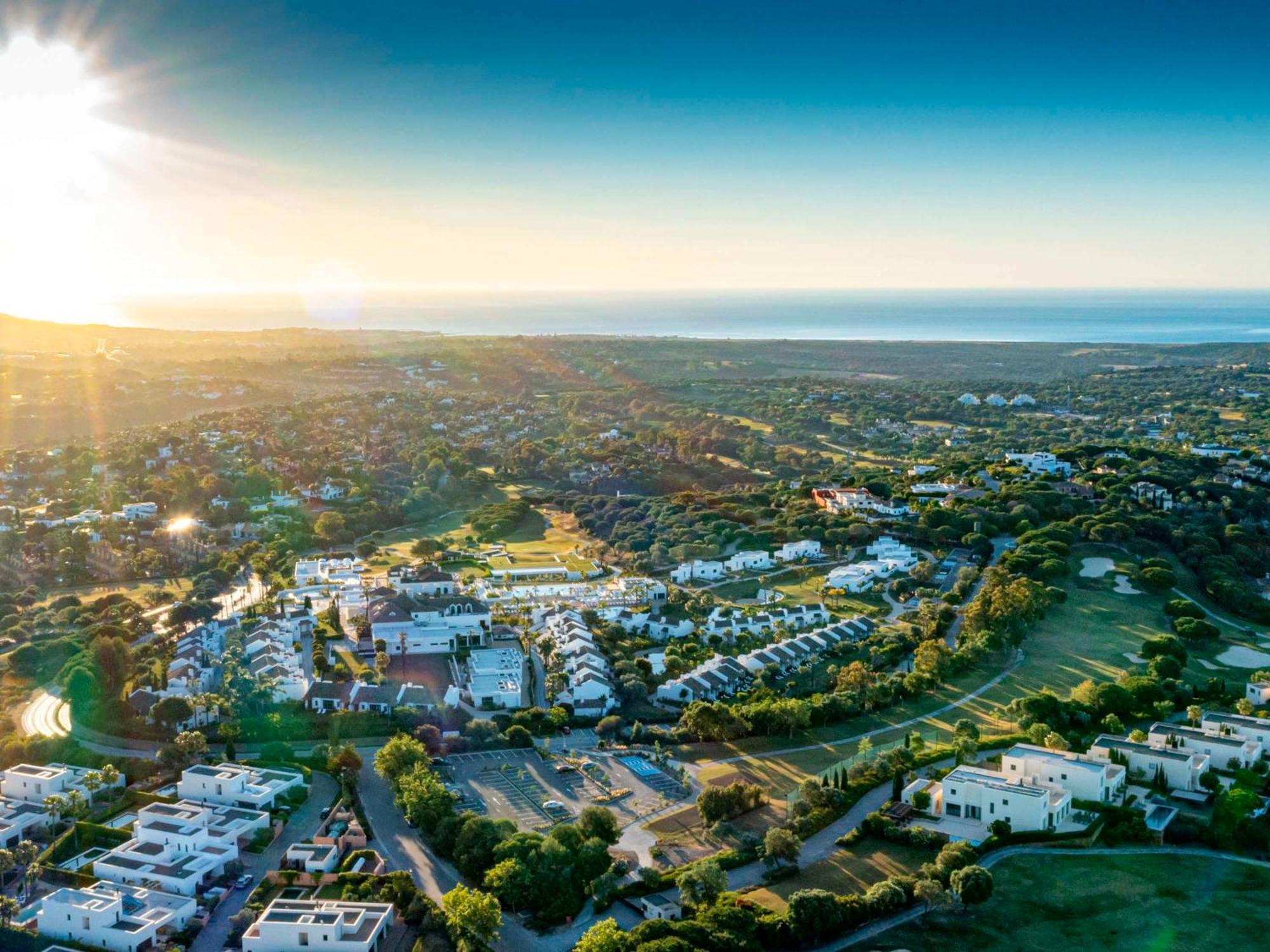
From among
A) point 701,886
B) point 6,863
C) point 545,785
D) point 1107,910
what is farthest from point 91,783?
point 1107,910

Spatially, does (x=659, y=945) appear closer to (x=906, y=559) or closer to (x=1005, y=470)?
(x=906, y=559)

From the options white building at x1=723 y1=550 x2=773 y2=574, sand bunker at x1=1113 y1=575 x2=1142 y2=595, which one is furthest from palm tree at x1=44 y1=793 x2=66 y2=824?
sand bunker at x1=1113 y1=575 x2=1142 y2=595

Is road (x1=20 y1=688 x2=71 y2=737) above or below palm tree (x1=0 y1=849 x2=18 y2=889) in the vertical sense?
below

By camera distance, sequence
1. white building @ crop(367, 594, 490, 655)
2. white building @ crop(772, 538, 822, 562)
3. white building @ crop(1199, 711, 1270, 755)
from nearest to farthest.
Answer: white building @ crop(1199, 711, 1270, 755), white building @ crop(367, 594, 490, 655), white building @ crop(772, 538, 822, 562)

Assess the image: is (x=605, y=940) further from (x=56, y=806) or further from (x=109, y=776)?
(x=109, y=776)

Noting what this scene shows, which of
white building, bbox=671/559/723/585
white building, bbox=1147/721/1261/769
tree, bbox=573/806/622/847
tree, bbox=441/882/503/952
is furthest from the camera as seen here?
white building, bbox=671/559/723/585

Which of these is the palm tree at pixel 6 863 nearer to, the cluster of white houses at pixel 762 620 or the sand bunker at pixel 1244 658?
the cluster of white houses at pixel 762 620

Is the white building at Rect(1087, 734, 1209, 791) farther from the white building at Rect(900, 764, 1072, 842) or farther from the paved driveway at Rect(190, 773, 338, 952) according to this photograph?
the paved driveway at Rect(190, 773, 338, 952)
